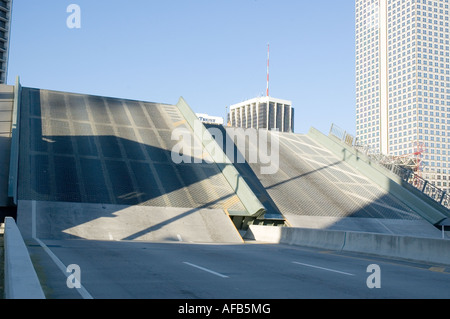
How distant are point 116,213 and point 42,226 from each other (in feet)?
12.3

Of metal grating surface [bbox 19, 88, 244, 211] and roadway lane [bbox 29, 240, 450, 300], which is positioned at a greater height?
metal grating surface [bbox 19, 88, 244, 211]

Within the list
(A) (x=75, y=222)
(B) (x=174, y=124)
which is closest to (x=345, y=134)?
(B) (x=174, y=124)

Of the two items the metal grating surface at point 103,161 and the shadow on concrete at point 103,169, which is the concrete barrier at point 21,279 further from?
the metal grating surface at point 103,161

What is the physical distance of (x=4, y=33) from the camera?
429 feet

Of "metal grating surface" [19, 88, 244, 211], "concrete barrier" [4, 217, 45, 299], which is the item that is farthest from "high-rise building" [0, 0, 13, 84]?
"concrete barrier" [4, 217, 45, 299]

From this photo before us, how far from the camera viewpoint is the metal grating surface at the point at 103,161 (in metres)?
24.9

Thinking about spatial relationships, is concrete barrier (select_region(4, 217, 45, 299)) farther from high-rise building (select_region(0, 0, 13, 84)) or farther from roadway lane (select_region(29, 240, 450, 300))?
high-rise building (select_region(0, 0, 13, 84))

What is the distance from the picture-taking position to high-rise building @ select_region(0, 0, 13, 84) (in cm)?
12800

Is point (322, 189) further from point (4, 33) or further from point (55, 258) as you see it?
point (4, 33)

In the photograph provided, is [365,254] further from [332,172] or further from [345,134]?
[345,134]

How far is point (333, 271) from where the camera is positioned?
1229cm

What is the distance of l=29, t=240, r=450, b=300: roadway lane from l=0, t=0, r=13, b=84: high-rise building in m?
127

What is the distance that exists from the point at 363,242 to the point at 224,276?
9623 millimetres

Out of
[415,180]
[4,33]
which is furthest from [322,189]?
[4,33]
